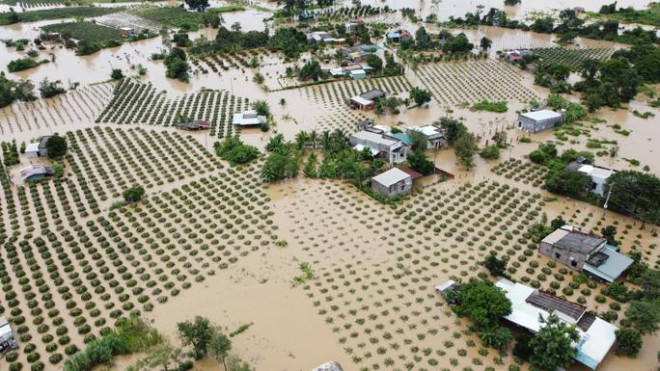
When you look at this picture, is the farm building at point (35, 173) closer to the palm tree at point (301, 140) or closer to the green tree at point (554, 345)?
the palm tree at point (301, 140)

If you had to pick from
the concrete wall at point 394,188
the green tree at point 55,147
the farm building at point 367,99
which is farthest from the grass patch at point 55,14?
the concrete wall at point 394,188

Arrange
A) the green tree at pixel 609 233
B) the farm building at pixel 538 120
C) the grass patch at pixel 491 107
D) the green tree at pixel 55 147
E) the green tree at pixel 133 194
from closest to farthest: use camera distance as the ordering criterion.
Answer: the green tree at pixel 609 233 < the green tree at pixel 133 194 < the green tree at pixel 55 147 < the farm building at pixel 538 120 < the grass patch at pixel 491 107

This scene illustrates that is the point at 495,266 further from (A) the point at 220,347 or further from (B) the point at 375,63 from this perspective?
(B) the point at 375,63

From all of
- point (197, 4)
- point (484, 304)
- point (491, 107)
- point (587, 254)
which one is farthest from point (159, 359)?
point (197, 4)

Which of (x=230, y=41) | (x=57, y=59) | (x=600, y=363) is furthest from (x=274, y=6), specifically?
(x=600, y=363)

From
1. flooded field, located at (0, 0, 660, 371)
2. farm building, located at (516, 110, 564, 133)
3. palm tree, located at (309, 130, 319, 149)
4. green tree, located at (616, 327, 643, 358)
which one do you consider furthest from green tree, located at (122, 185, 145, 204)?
farm building, located at (516, 110, 564, 133)
